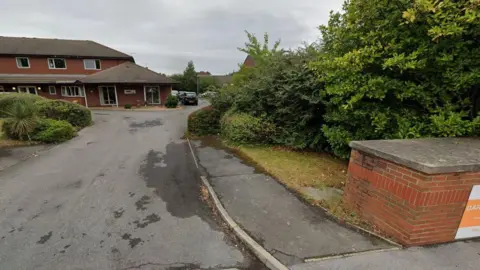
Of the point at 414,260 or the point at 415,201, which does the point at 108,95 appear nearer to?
the point at 415,201

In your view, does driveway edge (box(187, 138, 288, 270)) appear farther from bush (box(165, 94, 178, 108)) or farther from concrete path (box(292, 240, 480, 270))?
bush (box(165, 94, 178, 108))

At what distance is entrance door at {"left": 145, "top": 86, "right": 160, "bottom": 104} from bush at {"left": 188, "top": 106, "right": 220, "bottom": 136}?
14972 millimetres

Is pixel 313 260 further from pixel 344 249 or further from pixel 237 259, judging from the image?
pixel 237 259

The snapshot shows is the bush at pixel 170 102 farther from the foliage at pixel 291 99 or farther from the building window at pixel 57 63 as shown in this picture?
the foliage at pixel 291 99

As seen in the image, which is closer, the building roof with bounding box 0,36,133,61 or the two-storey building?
the two-storey building

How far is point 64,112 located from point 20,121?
2.65 meters

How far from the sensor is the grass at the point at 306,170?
4.09 metres

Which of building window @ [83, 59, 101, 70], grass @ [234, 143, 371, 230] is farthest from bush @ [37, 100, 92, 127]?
building window @ [83, 59, 101, 70]

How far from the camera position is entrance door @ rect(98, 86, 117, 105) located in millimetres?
22969

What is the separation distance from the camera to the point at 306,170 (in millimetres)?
6043

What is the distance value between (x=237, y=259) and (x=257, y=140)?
5656 millimetres

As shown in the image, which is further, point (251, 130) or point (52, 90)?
point (52, 90)

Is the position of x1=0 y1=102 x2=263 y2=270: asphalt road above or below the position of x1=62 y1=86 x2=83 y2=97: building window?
below

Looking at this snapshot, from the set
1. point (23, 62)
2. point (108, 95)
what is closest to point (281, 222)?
point (108, 95)
